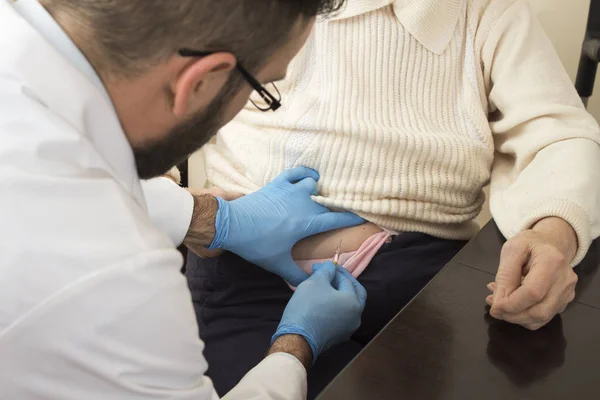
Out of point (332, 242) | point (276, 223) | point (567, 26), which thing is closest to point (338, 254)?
point (332, 242)

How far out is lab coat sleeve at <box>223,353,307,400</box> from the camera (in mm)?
780

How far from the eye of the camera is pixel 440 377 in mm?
665

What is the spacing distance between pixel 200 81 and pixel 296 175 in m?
0.55

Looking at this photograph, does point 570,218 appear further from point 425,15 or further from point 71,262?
point 71,262

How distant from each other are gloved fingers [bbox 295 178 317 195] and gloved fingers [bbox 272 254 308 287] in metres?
0.14

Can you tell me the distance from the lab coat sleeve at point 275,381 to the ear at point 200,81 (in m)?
0.37

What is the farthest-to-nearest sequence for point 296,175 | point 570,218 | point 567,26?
point 567,26 < point 296,175 < point 570,218

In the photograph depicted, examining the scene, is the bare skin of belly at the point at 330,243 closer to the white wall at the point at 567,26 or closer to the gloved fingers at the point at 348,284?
the gloved fingers at the point at 348,284

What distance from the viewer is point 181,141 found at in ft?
2.42

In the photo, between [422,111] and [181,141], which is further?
[422,111]

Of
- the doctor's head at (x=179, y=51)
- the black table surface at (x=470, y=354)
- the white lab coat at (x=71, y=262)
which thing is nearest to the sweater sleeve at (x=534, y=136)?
the black table surface at (x=470, y=354)

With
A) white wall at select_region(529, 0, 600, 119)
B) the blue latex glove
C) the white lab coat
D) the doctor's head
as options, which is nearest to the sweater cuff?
the blue latex glove

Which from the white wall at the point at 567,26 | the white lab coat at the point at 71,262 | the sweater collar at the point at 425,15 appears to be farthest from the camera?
the white wall at the point at 567,26

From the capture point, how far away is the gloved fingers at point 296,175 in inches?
46.5
